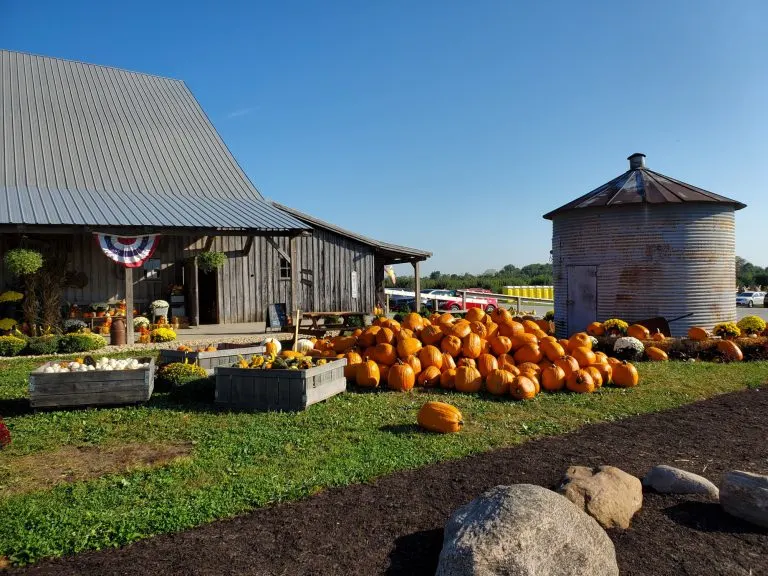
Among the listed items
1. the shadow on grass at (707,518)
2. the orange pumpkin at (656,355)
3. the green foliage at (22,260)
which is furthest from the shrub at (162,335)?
the shadow on grass at (707,518)

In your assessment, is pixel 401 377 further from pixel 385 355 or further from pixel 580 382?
pixel 580 382

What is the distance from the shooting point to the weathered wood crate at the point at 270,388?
7.15 m

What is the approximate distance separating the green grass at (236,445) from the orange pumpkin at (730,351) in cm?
266

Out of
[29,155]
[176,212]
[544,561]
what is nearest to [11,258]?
[176,212]

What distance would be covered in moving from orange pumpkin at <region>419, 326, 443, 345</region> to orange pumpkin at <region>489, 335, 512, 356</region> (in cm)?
84

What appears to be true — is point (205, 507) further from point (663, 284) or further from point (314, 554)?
point (663, 284)

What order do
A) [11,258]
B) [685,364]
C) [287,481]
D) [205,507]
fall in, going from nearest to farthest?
[205,507]
[287,481]
[685,364]
[11,258]

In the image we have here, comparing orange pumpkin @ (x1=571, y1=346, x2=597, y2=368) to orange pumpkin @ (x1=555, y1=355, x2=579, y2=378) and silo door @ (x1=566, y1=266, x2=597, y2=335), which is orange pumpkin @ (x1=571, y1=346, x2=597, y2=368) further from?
silo door @ (x1=566, y1=266, x2=597, y2=335)

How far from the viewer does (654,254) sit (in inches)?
570

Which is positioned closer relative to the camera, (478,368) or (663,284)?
(478,368)

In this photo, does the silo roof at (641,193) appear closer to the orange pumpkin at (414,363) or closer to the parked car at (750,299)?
the orange pumpkin at (414,363)

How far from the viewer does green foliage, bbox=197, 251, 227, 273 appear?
1769cm

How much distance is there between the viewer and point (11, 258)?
13625 millimetres

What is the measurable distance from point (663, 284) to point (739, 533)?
38.0 feet
